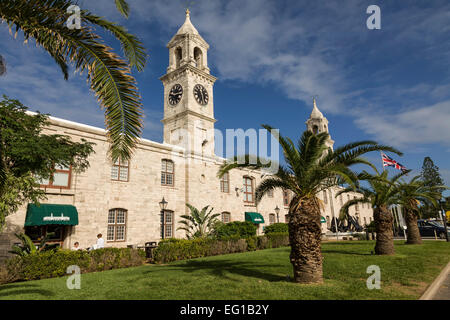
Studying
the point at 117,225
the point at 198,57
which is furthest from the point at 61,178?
the point at 198,57

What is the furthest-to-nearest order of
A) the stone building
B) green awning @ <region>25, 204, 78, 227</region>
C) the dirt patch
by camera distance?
the stone building → green awning @ <region>25, 204, 78, 227</region> → the dirt patch

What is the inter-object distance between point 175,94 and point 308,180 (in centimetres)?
2358

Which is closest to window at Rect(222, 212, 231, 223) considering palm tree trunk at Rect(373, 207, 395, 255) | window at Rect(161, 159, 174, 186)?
window at Rect(161, 159, 174, 186)

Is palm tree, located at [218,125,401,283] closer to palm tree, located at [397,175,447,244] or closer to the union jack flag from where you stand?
palm tree, located at [397,175,447,244]

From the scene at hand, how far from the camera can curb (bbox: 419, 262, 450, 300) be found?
6.87 metres

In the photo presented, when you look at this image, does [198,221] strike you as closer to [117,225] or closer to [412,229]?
[117,225]

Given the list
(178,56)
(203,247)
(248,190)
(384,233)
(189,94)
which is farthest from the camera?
(178,56)

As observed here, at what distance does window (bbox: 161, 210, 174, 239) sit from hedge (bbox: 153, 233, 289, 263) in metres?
5.08

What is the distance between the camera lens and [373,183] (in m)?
16.0

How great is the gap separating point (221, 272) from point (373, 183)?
1104cm

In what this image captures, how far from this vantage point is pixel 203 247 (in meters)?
16.9

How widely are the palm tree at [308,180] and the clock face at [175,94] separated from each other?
70.4ft
